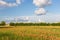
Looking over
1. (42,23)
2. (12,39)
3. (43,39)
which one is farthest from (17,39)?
(42,23)

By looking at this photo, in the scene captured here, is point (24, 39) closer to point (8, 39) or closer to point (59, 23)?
point (8, 39)

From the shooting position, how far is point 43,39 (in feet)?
65.5

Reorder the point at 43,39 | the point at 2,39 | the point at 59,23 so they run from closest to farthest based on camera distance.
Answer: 1. the point at 2,39
2. the point at 43,39
3. the point at 59,23

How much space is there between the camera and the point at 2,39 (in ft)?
60.6

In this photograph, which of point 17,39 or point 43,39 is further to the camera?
point 43,39

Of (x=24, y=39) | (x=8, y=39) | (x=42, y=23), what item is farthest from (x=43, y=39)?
(x=42, y=23)

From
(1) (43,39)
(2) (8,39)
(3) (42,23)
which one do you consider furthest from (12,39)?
(3) (42,23)

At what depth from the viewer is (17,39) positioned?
61.4ft

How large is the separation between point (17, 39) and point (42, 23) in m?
54.5

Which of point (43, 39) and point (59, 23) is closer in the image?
point (43, 39)

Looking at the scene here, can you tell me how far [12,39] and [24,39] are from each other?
1.23 metres

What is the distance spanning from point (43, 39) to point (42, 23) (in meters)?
53.0

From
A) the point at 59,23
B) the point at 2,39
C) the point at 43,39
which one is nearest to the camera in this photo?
the point at 2,39

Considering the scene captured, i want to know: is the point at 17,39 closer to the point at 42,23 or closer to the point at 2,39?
the point at 2,39
